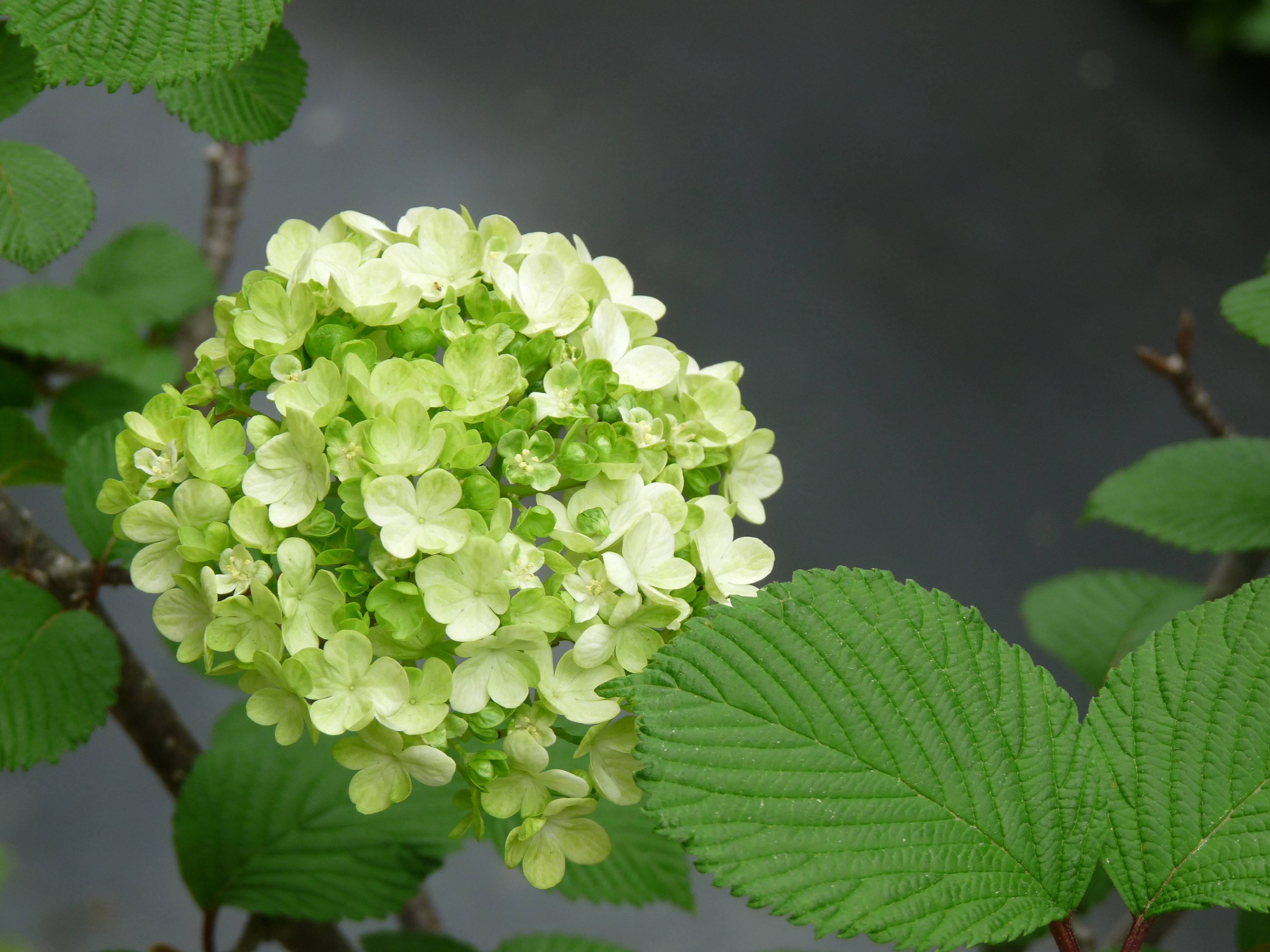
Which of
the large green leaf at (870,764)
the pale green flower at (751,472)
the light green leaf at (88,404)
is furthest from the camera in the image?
the light green leaf at (88,404)

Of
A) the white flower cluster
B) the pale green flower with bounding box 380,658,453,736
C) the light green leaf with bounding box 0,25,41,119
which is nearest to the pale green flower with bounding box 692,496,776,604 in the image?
the white flower cluster

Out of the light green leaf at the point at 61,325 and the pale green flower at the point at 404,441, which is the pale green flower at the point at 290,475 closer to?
the pale green flower at the point at 404,441

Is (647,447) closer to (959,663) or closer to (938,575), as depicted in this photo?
(959,663)

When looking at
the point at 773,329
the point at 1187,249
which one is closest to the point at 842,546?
the point at 773,329

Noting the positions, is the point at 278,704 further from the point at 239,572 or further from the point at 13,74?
the point at 13,74

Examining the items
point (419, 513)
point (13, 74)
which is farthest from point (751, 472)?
point (13, 74)

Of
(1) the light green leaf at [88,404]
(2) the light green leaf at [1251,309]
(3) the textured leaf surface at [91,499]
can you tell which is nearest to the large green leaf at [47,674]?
(3) the textured leaf surface at [91,499]
